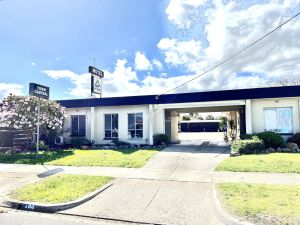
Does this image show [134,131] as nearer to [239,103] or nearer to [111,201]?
[239,103]

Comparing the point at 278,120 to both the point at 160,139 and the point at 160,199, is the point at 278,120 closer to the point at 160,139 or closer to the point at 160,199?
the point at 160,139

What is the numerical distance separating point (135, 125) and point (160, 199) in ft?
41.2

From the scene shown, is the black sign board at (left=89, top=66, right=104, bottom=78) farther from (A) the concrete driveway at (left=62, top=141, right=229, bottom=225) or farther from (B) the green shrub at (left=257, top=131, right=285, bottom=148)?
(B) the green shrub at (left=257, top=131, right=285, bottom=148)

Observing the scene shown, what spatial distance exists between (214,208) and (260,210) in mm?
1046

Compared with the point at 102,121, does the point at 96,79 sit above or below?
above

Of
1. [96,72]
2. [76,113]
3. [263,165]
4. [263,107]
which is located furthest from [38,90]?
[263,107]

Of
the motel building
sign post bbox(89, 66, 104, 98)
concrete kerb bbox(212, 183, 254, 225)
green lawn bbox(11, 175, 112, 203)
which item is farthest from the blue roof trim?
concrete kerb bbox(212, 183, 254, 225)

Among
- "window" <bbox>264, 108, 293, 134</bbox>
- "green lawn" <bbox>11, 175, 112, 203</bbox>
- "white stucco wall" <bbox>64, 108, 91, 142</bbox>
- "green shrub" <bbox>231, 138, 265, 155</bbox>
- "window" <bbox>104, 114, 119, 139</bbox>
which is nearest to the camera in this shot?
"green lawn" <bbox>11, 175, 112, 203</bbox>

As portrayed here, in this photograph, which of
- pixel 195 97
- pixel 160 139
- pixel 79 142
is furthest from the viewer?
pixel 79 142

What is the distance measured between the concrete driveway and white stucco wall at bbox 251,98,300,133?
24.7 ft

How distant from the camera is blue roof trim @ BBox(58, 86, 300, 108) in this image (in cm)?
1602

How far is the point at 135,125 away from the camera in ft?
64.2

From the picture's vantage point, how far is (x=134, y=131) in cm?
1959

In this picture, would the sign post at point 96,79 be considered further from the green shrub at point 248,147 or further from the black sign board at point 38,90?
the green shrub at point 248,147
